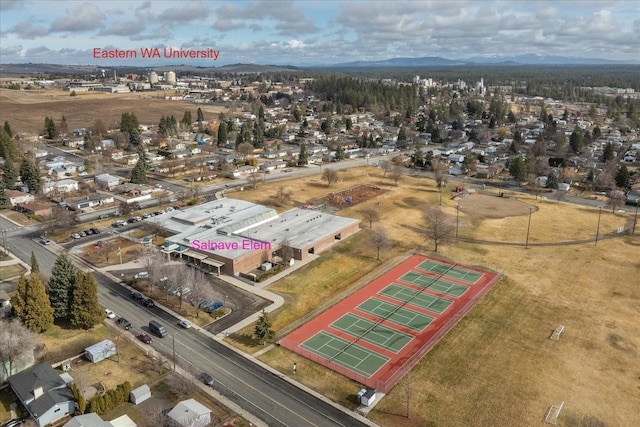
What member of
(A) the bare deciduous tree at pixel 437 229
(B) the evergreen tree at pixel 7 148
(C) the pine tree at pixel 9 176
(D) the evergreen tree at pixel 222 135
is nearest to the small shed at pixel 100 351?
(A) the bare deciduous tree at pixel 437 229

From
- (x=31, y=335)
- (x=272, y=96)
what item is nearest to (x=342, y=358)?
(x=31, y=335)

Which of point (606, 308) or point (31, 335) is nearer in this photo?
point (31, 335)

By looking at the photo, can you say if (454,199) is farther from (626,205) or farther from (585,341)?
(585,341)

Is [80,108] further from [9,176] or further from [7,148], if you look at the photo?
[9,176]

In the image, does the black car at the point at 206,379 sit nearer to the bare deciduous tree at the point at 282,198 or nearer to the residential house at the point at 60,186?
the bare deciduous tree at the point at 282,198

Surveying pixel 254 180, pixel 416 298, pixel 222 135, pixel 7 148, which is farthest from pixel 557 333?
pixel 7 148

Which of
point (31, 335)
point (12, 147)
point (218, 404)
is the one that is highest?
point (12, 147)
